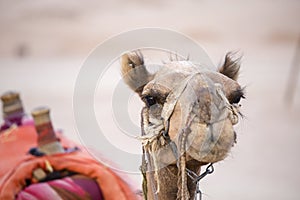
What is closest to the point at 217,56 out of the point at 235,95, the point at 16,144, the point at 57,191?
the point at 16,144

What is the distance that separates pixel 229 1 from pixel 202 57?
16.5 ft

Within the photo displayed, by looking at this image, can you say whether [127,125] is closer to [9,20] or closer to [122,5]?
[122,5]

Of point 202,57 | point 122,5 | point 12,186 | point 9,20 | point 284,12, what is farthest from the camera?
point 9,20

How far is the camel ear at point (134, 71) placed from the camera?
1.12 metres

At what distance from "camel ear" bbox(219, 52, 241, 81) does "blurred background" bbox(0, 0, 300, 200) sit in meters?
2.09

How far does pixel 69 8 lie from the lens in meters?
6.70

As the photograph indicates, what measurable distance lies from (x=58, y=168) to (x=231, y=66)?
1.98 ft

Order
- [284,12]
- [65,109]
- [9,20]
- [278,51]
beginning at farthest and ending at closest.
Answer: [9,20]
[284,12]
[278,51]
[65,109]

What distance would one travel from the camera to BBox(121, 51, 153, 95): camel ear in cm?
112

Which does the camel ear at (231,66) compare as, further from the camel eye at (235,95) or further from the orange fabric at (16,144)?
the orange fabric at (16,144)

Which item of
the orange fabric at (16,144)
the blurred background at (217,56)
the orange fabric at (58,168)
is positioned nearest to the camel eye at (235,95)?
the orange fabric at (58,168)

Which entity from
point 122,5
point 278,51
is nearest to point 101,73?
point 278,51

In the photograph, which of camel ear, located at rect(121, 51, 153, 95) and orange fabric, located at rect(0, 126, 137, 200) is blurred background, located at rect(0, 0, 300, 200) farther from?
camel ear, located at rect(121, 51, 153, 95)

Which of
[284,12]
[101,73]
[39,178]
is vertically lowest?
[284,12]
